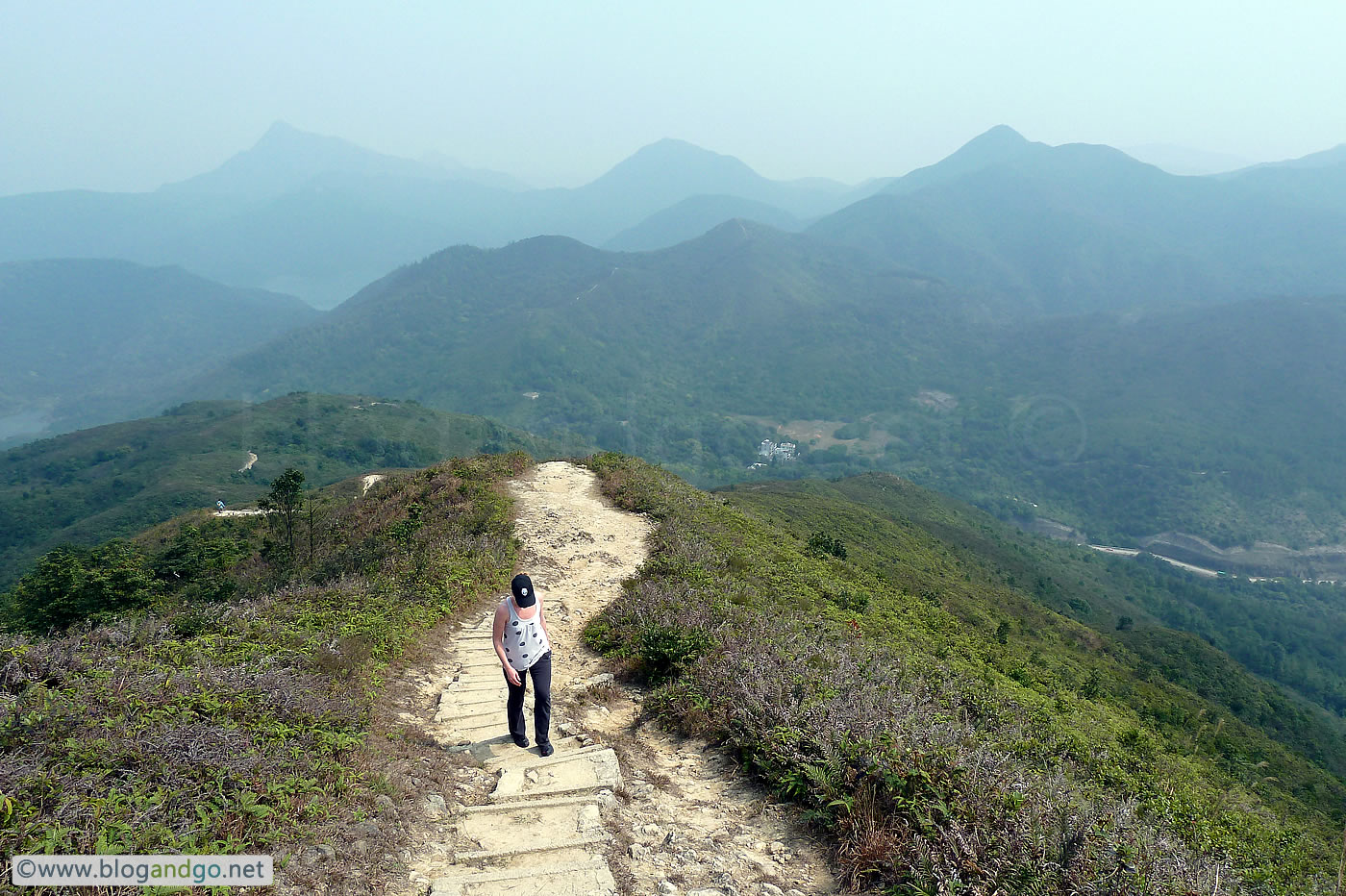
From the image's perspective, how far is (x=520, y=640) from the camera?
247 inches

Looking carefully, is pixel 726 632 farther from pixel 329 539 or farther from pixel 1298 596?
pixel 1298 596

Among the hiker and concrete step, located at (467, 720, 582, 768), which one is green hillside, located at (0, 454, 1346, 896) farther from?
the hiker

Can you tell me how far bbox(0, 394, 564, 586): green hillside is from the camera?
7212 cm

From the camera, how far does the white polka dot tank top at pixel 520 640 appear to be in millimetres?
6277

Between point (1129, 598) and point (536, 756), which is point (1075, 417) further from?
point (536, 756)

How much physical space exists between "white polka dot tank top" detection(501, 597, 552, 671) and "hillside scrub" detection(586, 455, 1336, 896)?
1.90 meters

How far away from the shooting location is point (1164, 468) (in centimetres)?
12938

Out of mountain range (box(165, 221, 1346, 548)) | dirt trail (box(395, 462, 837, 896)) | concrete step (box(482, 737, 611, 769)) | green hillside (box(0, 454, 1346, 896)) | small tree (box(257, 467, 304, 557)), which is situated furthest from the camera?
mountain range (box(165, 221, 1346, 548))

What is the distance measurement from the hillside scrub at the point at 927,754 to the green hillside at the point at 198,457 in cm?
7752

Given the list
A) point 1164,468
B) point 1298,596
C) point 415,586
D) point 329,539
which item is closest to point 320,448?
point 329,539

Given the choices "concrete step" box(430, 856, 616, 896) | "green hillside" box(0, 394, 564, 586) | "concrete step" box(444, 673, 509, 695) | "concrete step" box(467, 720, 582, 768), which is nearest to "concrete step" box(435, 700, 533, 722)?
"concrete step" box(444, 673, 509, 695)

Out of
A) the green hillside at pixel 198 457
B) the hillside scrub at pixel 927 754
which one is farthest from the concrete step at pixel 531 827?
the green hillside at pixel 198 457

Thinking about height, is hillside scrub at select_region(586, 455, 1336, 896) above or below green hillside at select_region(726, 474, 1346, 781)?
above

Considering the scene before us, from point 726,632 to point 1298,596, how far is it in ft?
409
